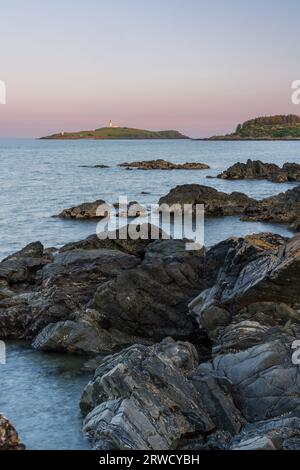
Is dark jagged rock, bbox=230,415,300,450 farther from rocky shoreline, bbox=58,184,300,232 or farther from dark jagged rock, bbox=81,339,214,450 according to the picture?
rocky shoreline, bbox=58,184,300,232

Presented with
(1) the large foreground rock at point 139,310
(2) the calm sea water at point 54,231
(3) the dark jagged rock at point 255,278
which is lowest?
(2) the calm sea water at point 54,231

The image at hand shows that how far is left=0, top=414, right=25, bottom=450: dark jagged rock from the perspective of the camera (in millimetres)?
14227

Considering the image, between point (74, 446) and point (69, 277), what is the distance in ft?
43.8

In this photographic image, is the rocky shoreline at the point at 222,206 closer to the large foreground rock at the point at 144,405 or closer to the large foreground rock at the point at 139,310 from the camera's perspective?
the large foreground rock at the point at 139,310

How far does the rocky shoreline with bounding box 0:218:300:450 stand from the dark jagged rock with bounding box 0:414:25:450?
2340 millimetres

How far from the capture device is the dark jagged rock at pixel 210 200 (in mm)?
68062

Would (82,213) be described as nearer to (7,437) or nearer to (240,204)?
(240,204)

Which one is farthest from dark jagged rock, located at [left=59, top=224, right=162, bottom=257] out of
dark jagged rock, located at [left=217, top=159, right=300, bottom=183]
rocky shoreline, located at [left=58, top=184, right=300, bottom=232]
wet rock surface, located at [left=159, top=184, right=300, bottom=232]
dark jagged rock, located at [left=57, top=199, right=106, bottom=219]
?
dark jagged rock, located at [left=217, top=159, right=300, bottom=183]

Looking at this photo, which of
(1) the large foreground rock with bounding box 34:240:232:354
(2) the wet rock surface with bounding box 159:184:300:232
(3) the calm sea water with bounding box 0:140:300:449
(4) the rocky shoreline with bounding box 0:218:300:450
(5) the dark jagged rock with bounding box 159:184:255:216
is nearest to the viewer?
(4) the rocky shoreline with bounding box 0:218:300:450

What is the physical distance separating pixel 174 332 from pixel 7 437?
481 inches

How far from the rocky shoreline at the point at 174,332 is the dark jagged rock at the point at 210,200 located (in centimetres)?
3321

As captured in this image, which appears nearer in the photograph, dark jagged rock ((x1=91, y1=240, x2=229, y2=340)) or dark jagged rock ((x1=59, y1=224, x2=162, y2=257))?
dark jagged rock ((x1=91, y1=240, x2=229, y2=340))

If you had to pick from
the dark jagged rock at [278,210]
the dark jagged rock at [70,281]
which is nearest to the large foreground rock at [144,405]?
the dark jagged rock at [70,281]
